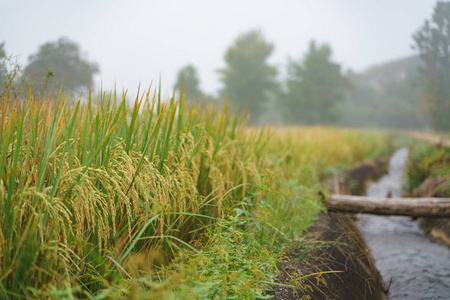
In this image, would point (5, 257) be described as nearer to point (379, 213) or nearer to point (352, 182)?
point (379, 213)

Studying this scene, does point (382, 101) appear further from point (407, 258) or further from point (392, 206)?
point (407, 258)

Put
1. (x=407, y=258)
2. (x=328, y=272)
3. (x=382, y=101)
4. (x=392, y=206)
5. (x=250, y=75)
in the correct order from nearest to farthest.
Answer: (x=328, y=272)
(x=407, y=258)
(x=392, y=206)
(x=250, y=75)
(x=382, y=101)

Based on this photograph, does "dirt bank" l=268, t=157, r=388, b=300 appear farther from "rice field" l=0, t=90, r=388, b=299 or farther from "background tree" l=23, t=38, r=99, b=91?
"background tree" l=23, t=38, r=99, b=91

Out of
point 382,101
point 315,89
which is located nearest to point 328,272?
point 315,89

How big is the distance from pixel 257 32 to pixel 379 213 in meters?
29.9

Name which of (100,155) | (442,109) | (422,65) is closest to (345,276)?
(100,155)

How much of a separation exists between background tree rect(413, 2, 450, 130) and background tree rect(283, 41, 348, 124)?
21.1 m

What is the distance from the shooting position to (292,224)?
295 cm

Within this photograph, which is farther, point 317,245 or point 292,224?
point 292,224

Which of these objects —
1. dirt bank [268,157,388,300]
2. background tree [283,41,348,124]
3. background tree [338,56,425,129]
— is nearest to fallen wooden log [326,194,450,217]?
dirt bank [268,157,388,300]

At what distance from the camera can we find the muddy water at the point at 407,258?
3.08 metres

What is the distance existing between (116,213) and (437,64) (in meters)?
9.74

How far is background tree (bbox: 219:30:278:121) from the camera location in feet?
94.2

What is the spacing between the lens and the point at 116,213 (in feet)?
6.27
